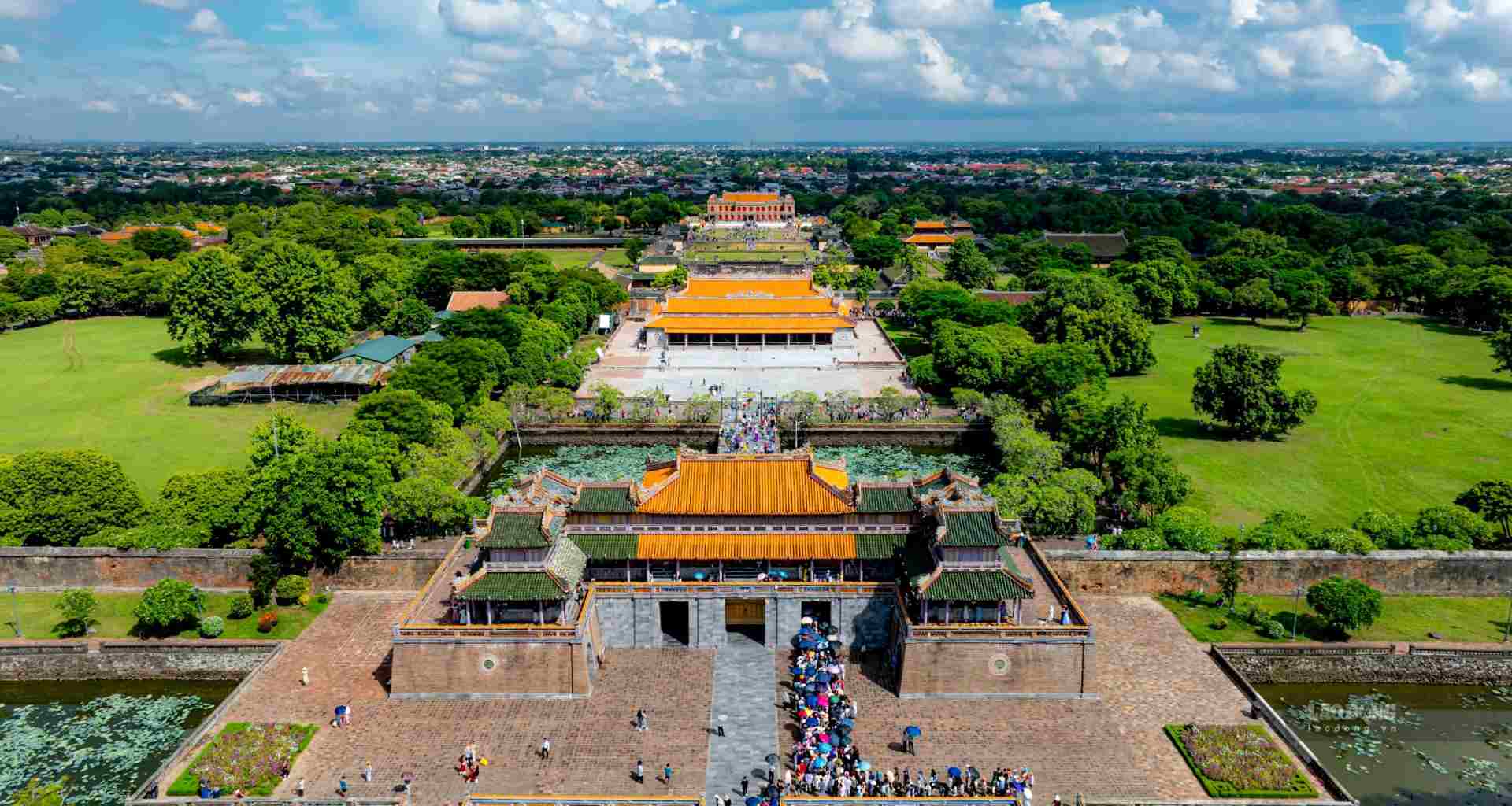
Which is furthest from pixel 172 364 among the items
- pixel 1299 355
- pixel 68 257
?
pixel 1299 355

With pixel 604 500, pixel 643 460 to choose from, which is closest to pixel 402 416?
pixel 643 460

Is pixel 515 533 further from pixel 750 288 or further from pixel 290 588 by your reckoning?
pixel 750 288

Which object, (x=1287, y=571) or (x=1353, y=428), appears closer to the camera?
(x=1287, y=571)

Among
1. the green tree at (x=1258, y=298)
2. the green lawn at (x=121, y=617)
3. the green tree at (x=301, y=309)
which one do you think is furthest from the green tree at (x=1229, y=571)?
the green tree at (x=301, y=309)

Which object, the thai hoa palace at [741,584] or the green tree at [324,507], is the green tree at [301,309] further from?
the thai hoa palace at [741,584]

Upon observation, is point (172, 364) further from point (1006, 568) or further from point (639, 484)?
point (1006, 568)
